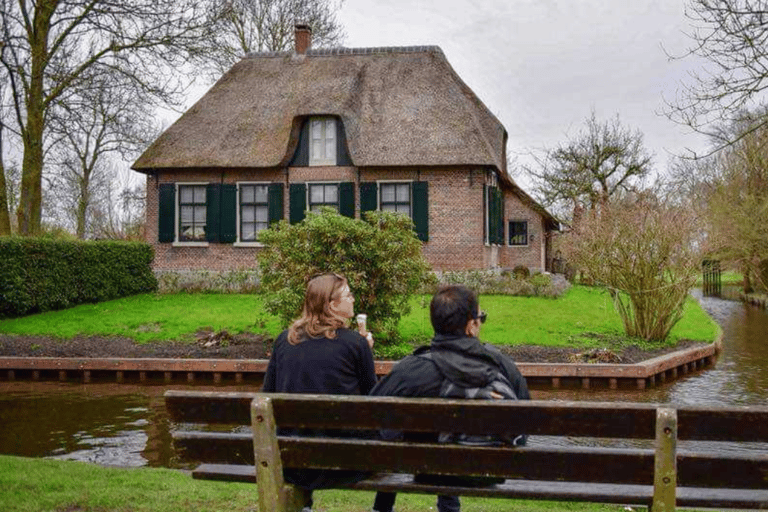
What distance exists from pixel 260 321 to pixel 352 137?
32.0 feet

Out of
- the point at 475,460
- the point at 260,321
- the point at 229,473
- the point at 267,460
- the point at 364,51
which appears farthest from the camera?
the point at 364,51

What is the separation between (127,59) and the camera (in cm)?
1928

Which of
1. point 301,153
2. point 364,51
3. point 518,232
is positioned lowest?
point 518,232

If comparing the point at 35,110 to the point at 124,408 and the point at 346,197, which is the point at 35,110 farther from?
the point at 124,408

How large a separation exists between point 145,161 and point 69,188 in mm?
21028

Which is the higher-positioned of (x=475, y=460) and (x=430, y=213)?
(x=430, y=213)

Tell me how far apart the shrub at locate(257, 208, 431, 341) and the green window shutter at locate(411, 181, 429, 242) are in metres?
8.68

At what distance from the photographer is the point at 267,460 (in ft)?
10.3

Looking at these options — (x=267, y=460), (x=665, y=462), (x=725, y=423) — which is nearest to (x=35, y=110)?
(x=267, y=460)

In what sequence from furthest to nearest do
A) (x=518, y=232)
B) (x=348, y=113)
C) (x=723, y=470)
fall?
(x=518, y=232) < (x=348, y=113) < (x=723, y=470)

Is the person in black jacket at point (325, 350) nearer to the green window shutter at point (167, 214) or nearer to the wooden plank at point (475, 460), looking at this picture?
the wooden plank at point (475, 460)

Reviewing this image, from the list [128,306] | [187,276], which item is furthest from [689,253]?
[187,276]

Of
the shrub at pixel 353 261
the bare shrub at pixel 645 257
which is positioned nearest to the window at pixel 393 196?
the bare shrub at pixel 645 257

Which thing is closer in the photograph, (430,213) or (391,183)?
(430,213)
